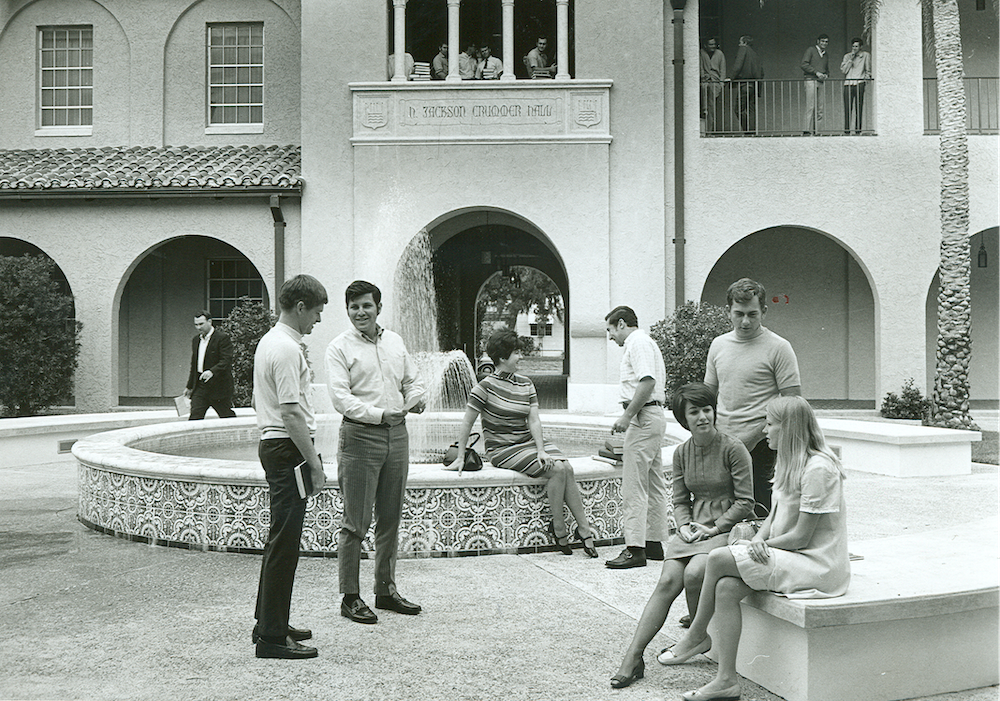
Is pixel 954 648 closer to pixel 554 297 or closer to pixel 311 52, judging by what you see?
pixel 311 52

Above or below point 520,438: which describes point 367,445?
above

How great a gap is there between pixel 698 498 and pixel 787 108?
15834 millimetres

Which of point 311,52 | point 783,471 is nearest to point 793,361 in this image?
point 783,471

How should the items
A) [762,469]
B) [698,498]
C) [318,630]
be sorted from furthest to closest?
[762,469] < [318,630] < [698,498]

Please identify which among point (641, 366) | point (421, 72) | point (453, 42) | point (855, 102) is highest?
point (453, 42)

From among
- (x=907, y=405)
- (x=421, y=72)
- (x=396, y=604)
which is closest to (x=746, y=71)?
(x=421, y=72)

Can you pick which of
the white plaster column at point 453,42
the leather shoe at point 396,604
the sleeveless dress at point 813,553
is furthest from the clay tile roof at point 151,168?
the sleeveless dress at point 813,553

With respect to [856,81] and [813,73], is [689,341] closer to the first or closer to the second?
[813,73]

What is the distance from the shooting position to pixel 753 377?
554 cm

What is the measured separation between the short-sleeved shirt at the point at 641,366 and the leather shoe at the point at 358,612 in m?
2.34

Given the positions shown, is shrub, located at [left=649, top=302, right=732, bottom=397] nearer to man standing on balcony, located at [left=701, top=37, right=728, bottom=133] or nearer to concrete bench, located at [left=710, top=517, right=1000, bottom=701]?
man standing on balcony, located at [left=701, top=37, right=728, bottom=133]

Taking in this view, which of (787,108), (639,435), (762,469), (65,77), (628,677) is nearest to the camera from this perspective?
(628,677)

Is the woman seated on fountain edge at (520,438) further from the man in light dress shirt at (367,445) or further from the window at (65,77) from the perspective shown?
the window at (65,77)

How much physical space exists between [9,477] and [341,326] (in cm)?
673
